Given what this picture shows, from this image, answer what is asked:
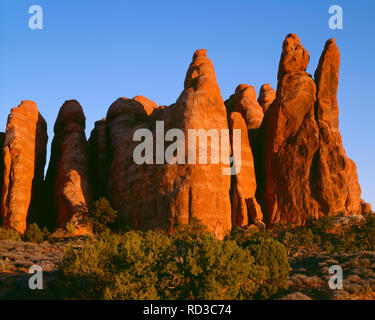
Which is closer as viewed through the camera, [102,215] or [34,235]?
[34,235]

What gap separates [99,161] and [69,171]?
19.1 feet

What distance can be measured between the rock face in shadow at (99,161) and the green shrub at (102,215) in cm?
452

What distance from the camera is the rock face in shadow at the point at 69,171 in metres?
51.7

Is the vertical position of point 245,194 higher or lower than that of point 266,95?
lower

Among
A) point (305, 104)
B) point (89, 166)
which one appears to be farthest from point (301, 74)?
point (89, 166)

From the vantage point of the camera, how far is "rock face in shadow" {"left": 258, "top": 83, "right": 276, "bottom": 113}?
73938mm

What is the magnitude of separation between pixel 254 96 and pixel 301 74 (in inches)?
443

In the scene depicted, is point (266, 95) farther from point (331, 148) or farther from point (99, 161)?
point (99, 161)

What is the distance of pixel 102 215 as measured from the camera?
50062mm

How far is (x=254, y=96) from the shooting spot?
6256 centimetres

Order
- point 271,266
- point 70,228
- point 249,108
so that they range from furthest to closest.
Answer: point 249,108 → point 70,228 → point 271,266

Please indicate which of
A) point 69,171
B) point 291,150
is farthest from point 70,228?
point 291,150
